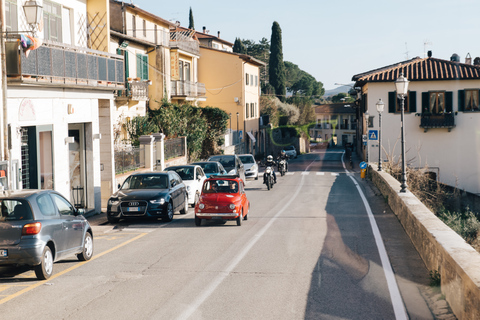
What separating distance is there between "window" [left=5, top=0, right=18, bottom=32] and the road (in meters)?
6.35

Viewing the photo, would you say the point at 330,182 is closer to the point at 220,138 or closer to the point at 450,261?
the point at 220,138

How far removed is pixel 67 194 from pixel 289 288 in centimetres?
1192

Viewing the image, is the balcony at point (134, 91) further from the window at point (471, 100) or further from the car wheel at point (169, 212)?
the window at point (471, 100)

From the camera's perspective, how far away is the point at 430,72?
43.8 metres

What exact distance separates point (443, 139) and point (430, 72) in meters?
5.20

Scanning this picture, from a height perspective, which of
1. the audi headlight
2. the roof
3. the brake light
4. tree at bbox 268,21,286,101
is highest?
tree at bbox 268,21,286,101

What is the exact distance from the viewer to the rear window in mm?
9906

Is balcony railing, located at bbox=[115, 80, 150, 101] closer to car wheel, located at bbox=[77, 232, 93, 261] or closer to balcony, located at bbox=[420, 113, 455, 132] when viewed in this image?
car wheel, located at bbox=[77, 232, 93, 261]

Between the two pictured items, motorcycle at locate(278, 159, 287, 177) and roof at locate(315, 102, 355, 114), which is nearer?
motorcycle at locate(278, 159, 287, 177)

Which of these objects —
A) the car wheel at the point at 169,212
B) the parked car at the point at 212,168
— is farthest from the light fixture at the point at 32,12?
the parked car at the point at 212,168

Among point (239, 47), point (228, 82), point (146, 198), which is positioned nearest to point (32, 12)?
point (146, 198)

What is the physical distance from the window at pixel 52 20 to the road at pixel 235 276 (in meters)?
6.90

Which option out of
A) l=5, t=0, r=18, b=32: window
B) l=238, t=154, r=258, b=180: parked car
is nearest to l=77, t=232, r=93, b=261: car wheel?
l=5, t=0, r=18, b=32: window

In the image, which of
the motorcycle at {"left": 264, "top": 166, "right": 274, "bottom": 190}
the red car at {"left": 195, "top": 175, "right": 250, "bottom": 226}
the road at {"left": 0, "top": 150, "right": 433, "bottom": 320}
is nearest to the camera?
the road at {"left": 0, "top": 150, "right": 433, "bottom": 320}
